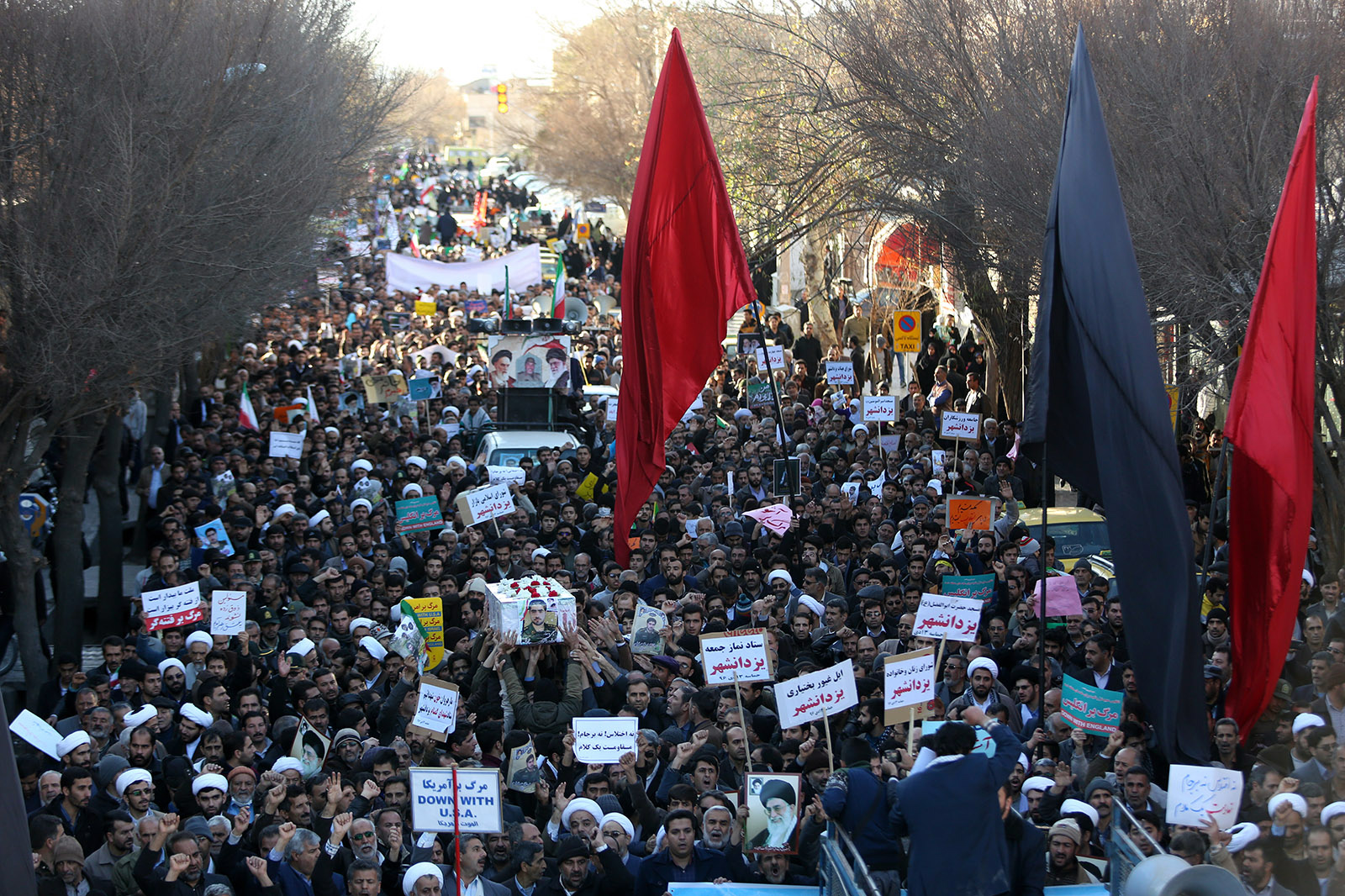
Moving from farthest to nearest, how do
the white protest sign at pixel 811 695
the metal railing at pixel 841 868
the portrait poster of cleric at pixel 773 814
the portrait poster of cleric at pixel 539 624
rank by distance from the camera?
the portrait poster of cleric at pixel 539 624, the white protest sign at pixel 811 695, the portrait poster of cleric at pixel 773 814, the metal railing at pixel 841 868

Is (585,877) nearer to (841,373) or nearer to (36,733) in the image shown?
(36,733)

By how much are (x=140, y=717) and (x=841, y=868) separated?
5259 millimetres

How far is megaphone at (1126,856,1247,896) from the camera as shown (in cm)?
554

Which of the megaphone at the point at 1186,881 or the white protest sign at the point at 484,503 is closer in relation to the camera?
the megaphone at the point at 1186,881

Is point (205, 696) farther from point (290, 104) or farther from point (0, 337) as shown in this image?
point (290, 104)

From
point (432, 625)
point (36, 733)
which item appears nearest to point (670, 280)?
point (432, 625)

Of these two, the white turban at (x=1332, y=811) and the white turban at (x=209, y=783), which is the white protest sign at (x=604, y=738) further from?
the white turban at (x=1332, y=811)

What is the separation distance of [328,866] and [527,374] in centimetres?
1427

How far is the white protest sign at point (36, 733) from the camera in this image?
8.96m

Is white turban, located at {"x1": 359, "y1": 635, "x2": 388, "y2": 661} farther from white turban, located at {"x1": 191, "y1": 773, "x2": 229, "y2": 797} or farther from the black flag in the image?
the black flag

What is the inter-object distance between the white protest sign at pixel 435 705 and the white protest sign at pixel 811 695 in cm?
206

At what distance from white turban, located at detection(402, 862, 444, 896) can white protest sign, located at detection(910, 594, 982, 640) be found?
4011 mm

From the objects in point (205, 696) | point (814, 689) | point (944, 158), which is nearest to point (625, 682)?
point (814, 689)

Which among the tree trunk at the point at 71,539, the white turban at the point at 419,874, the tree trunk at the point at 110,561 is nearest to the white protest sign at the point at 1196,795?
the white turban at the point at 419,874
